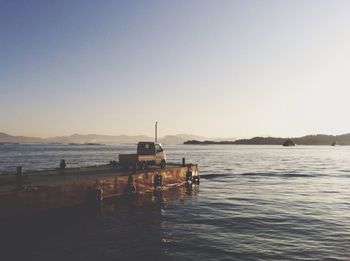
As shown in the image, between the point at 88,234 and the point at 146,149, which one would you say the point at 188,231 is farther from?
the point at 146,149

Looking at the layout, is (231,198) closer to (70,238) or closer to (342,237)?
(342,237)

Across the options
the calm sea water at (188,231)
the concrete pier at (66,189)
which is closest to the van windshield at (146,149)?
the concrete pier at (66,189)

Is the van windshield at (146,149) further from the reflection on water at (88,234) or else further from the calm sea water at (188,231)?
the reflection on water at (88,234)

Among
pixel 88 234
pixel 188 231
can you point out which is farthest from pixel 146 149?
pixel 88 234

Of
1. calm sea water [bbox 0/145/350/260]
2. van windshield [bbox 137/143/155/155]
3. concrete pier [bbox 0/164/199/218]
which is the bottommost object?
calm sea water [bbox 0/145/350/260]

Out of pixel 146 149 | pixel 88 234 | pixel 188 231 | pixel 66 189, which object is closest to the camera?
pixel 88 234

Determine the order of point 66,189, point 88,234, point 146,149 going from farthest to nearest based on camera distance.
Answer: point 146,149 → point 66,189 → point 88,234

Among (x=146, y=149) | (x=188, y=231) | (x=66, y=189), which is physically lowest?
(x=188, y=231)

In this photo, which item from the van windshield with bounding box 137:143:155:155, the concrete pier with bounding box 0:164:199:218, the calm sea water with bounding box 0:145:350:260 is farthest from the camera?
the van windshield with bounding box 137:143:155:155

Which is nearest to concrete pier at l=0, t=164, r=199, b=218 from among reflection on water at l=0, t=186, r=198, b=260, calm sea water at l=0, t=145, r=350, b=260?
reflection on water at l=0, t=186, r=198, b=260

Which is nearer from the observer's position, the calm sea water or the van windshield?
the calm sea water

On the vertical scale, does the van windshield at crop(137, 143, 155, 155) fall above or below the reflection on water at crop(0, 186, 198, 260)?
above

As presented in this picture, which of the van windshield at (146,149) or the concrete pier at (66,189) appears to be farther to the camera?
the van windshield at (146,149)

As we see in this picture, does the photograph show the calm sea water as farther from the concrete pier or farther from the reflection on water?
the concrete pier
